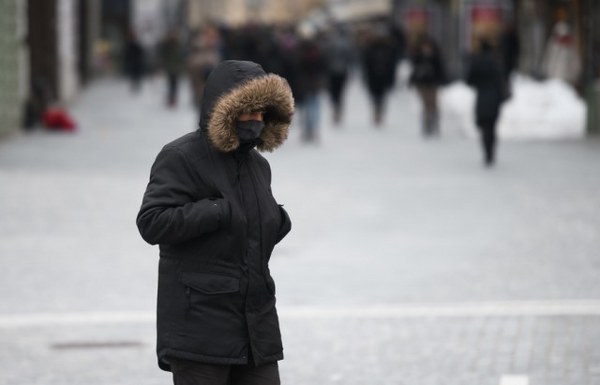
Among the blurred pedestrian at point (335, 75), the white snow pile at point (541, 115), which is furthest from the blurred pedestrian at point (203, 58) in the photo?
the white snow pile at point (541, 115)

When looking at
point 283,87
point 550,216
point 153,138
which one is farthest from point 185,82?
point 283,87

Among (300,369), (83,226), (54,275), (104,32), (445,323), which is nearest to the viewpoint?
(300,369)

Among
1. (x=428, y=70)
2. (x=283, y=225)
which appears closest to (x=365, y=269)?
(x=283, y=225)

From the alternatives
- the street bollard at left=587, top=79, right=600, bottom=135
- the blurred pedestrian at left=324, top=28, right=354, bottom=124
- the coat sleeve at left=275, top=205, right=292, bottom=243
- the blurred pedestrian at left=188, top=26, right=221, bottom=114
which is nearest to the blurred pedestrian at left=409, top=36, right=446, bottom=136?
the street bollard at left=587, top=79, right=600, bottom=135

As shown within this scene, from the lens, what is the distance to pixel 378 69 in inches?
1220

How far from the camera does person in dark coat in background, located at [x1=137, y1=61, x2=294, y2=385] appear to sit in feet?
17.0

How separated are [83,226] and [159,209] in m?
9.69

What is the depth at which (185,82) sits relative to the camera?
51094 millimetres

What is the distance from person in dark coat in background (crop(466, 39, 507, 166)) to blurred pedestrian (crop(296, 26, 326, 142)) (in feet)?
17.1

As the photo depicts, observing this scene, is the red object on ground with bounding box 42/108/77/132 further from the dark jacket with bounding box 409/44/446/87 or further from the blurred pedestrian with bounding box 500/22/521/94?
the blurred pedestrian with bounding box 500/22/521/94

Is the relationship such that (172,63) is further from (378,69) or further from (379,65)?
(378,69)

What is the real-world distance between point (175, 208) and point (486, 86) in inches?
630

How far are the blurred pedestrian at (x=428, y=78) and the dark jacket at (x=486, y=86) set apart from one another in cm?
600

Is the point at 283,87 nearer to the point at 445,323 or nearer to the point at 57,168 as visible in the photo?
the point at 445,323
